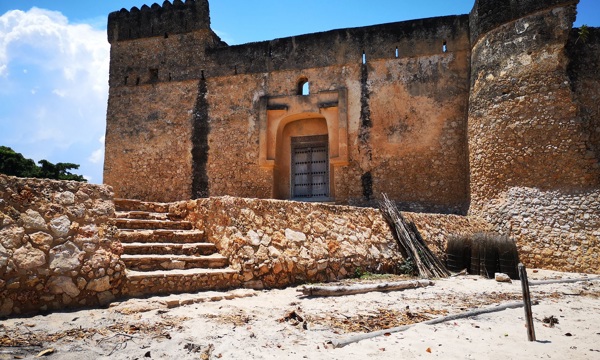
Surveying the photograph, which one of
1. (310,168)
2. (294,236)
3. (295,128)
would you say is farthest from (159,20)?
(294,236)

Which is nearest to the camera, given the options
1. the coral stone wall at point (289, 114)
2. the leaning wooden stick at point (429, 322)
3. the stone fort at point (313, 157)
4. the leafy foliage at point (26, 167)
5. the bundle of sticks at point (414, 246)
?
the leaning wooden stick at point (429, 322)

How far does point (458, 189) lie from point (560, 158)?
2624 mm

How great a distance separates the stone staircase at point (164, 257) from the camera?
5.13 m

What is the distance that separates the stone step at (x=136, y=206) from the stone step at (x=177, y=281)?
71.2 inches

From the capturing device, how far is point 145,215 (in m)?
6.61

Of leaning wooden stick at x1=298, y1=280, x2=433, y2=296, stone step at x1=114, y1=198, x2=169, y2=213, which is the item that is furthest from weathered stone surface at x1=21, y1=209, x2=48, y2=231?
leaning wooden stick at x1=298, y1=280, x2=433, y2=296

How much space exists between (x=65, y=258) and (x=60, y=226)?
39cm

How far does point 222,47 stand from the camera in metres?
13.7

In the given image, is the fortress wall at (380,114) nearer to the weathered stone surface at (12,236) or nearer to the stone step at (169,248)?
the stone step at (169,248)

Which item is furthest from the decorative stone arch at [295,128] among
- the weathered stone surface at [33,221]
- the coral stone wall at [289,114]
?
the weathered stone surface at [33,221]

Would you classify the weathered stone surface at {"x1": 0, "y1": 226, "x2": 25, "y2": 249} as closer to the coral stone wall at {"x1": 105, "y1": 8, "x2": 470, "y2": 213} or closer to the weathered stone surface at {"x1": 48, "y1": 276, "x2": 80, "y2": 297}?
the weathered stone surface at {"x1": 48, "y1": 276, "x2": 80, "y2": 297}

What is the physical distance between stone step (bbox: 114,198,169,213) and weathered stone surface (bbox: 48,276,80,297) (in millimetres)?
2175

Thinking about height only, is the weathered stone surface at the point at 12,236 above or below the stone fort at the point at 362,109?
below

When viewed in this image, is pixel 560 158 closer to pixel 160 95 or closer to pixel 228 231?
pixel 228 231
